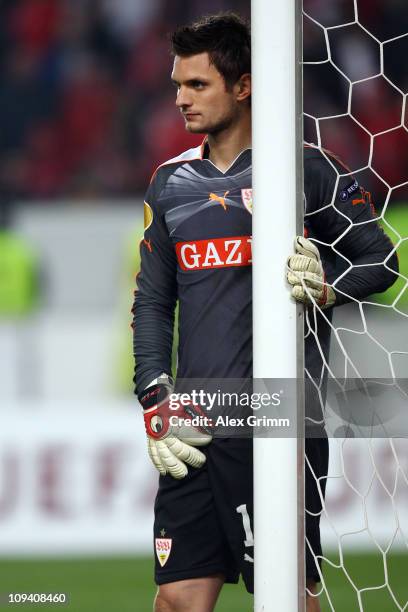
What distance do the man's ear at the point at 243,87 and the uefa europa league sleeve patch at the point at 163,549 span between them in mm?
1032

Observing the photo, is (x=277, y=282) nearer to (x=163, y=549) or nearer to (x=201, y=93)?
(x=201, y=93)

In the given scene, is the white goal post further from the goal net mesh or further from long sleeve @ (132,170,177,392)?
long sleeve @ (132,170,177,392)

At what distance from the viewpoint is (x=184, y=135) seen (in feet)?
23.8

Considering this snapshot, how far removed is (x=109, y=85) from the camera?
8.12m

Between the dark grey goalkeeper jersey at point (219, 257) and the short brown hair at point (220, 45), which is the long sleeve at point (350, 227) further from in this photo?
the short brown hair at point (220, 45)

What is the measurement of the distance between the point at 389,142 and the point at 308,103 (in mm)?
539

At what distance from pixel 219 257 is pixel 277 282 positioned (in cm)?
30

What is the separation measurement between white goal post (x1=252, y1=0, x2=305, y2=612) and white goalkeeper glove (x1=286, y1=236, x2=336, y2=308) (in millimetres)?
19

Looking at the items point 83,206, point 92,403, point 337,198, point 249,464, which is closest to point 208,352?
point 249,464

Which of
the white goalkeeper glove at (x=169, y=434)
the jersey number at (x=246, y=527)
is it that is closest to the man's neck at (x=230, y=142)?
the white goalkeeper glove at (x=169, y=434)

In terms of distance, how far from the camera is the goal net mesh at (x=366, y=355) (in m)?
2.64

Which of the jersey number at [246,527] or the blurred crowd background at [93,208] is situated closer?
the jersey number at [246,527]

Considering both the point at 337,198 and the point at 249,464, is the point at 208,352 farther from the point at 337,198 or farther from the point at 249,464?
the point at 337,198

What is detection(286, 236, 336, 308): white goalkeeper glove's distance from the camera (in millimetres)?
2406
